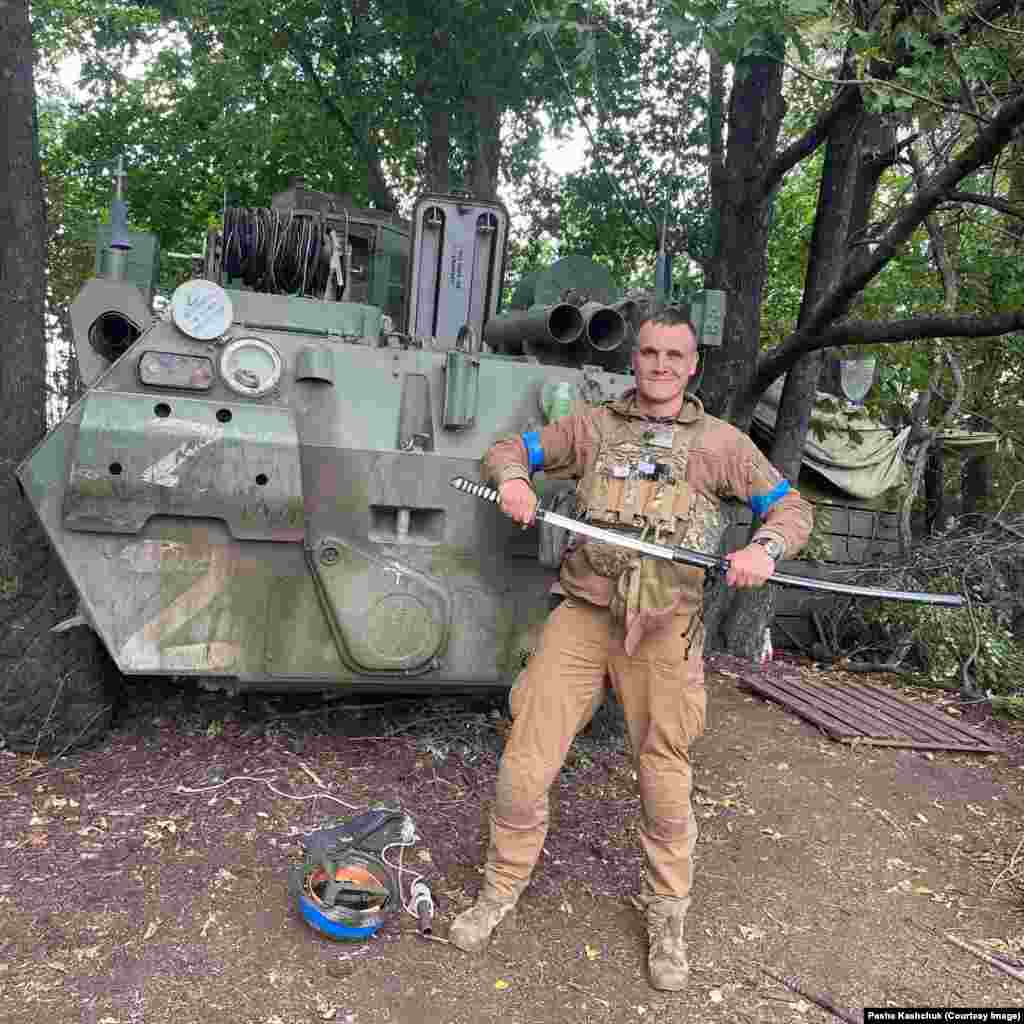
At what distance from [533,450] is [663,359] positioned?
1.64ft

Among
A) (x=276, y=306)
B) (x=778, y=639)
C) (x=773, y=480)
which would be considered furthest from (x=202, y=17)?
(x=773, y=480)

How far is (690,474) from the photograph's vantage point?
10.5ft

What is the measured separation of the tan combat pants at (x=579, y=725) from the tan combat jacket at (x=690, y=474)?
113 millimetres

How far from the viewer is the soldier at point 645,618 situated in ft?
10.1

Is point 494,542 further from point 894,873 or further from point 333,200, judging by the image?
point 333,200

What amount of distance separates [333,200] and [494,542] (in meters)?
3.58

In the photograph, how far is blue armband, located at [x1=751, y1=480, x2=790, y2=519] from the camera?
10.4 ft

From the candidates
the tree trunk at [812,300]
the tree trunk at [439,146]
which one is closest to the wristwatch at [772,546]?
the tree trunk at [812,300]

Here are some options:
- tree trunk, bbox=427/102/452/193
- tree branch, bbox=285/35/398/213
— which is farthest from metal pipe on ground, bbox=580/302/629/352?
tree branch, bbox=285/35/398/213

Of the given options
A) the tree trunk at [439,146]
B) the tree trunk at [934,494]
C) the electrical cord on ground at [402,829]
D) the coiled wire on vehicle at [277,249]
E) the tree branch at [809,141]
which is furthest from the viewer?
the tree trunk at [934,494]

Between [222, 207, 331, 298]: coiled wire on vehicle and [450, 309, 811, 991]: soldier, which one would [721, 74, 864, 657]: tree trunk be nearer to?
[222, 207, 331, 298]: coiled wire on vehicle

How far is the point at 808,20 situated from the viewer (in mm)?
4152

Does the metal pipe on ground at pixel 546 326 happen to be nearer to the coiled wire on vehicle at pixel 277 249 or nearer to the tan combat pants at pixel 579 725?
the coiled wire on vehicle at pixel 277 249

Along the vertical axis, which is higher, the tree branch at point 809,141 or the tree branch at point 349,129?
the tree branch at point 349,129
